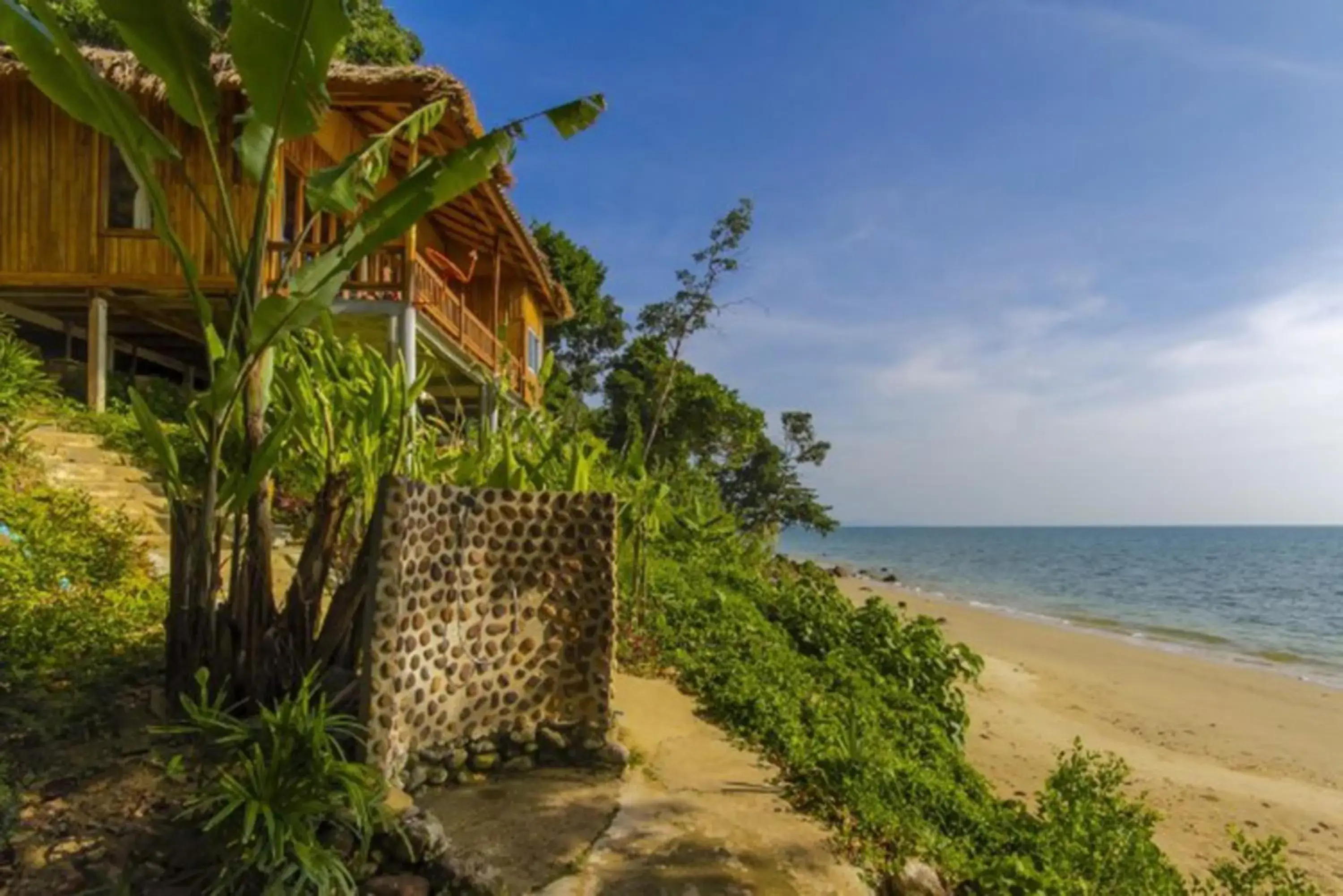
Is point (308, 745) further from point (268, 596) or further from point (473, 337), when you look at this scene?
point (473, 337)

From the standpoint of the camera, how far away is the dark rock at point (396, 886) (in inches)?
121

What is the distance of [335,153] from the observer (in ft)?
38.8

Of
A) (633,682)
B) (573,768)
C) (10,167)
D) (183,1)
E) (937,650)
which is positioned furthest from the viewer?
(10,167)

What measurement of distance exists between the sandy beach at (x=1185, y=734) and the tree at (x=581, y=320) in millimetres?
13432

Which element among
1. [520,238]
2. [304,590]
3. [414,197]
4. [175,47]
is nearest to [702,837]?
[304,590]

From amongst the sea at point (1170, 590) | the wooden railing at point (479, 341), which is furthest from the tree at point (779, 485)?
the wooden railing at point (479, 341)

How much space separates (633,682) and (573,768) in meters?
2.05

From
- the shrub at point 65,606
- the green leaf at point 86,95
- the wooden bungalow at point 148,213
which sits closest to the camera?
the green leaf at point 86,95

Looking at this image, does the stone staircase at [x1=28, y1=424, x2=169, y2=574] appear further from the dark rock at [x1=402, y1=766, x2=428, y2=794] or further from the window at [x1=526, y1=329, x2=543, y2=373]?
the window at [x1=526, y1=329, x2=543, y2=373]

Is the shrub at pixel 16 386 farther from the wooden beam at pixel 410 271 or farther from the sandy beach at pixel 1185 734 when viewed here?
the sandy beach at pixel 1185 734

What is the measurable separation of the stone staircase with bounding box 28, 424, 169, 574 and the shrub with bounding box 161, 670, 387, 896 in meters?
3.43

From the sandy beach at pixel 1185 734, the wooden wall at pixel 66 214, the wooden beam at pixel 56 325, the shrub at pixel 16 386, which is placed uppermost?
the wooden wall at pixel 66 214

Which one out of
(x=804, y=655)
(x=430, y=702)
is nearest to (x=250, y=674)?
(x=430, y=702)

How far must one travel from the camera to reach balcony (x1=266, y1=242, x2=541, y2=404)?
1034 centimetres
